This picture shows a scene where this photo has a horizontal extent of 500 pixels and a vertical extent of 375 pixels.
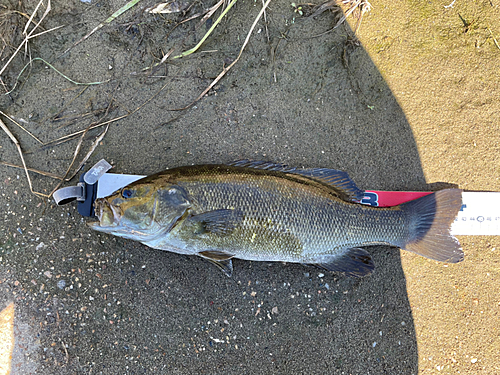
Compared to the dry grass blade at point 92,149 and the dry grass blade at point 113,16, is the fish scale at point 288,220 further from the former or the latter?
the dry grass blade at point 113,16

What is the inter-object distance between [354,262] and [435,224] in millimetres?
853

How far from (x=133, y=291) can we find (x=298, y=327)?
1729 mm

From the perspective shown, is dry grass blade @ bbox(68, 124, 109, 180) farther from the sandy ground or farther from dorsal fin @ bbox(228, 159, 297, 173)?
dorsal fin @ bbox(228, 159, 297, 173)

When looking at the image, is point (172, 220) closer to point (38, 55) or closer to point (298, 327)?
point (298, 327)

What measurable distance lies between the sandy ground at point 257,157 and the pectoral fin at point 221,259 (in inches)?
5.5

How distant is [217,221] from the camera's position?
2.54 m

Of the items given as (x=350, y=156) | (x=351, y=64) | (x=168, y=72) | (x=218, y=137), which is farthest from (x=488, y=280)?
(x=168, y=72)

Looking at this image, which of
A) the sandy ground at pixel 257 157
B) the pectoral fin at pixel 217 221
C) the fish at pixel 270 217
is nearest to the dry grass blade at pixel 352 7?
the sandy ground at pixel 257 157

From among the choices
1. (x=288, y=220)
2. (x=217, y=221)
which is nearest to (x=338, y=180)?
(x=288, y=220)

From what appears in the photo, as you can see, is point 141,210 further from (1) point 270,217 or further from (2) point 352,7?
(2) point 352,7

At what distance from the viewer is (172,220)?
2.56 metres

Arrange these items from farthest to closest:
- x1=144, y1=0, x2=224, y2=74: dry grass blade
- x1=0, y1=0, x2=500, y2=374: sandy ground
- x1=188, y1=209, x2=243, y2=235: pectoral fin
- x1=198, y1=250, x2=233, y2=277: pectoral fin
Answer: x1=144, y1=0, x2=224, y2=74: dry grass blade < x1=0, y1=0, x2=500, y2=374: sandy ground < x1=198, y1=250, x2=233, y2=277: pectoral fin < x1=188, y1=209, x2=243, y2=235: pectoral fin

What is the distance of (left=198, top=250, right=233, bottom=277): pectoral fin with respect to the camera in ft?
8.74

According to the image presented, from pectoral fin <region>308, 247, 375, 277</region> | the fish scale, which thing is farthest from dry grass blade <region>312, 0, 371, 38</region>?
pectoral fin <region>308, 247, 375, 277</region>
